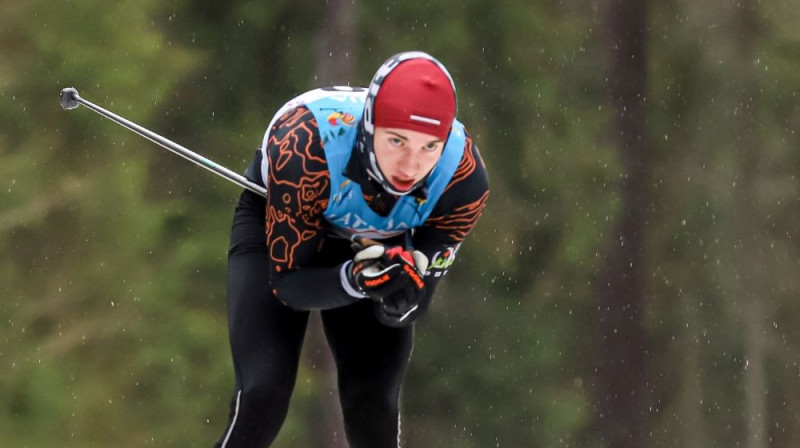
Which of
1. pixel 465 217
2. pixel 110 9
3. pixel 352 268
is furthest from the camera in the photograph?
pixel 110 9

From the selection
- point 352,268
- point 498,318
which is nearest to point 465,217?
point 352,268

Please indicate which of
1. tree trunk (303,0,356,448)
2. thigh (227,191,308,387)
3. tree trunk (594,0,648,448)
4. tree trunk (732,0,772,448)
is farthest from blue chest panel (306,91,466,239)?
tree trunk (732,0,772,448)

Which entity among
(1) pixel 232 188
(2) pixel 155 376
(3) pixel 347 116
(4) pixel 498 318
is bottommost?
(2) pixel 155 376

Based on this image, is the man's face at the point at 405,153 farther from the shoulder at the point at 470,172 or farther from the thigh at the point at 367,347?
the thigh at the point at 367,347

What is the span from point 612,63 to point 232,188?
1700 mm

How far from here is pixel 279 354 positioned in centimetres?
294

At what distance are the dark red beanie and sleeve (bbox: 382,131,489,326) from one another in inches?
8.4

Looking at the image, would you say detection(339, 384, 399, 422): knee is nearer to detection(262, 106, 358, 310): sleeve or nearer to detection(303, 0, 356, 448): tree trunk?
detection(262, 106, 358, 310): sleeve

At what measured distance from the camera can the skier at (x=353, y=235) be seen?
8.82ft

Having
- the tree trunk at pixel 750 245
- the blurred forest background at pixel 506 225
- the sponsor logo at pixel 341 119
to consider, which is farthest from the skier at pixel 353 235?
the tree trunk at pixel 750 245

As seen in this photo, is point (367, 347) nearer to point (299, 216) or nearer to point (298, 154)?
point (299, 216)

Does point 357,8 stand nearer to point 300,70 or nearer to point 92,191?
point 300,70

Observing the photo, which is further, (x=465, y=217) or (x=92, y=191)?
(x=92, y=191)

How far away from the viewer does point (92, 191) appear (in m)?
5.37
